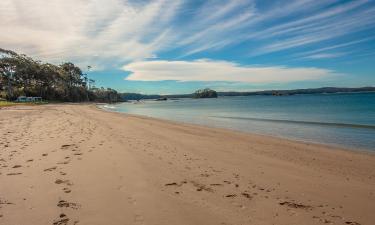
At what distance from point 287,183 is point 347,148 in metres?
8.07

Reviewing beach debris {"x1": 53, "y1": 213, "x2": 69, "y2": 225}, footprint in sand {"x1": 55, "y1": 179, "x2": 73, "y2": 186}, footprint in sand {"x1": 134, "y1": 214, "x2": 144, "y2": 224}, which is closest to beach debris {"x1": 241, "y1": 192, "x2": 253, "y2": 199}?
footprint in sand {"x1": 134, "y1": 214, "x2": 144, "y2": 224}

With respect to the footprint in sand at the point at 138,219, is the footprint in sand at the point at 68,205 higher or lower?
higher

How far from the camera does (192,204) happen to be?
5.36m

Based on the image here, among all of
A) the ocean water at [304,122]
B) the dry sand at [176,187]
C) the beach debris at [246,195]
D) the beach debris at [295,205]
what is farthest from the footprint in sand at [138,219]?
the ocean water at [304,122]

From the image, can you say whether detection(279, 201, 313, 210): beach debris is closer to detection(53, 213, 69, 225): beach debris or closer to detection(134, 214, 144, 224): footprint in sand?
detection(134, 214, 144, 224): footprint in sand

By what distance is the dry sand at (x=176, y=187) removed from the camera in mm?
4840

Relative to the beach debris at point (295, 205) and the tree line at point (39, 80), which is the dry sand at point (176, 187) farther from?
the tree line at point (39, 80)

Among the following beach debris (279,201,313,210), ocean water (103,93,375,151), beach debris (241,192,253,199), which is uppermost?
beach debris (241,192,253,199)

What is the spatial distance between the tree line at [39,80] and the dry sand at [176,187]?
8058cm

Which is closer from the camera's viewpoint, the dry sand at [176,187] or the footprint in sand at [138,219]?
the footprint in sand at [138,219]

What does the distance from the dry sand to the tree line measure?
80.6 m

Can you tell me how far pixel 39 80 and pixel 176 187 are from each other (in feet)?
349

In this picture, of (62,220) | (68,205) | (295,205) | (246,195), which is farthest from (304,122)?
(62,220)

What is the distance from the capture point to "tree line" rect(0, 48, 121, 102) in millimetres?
82250
